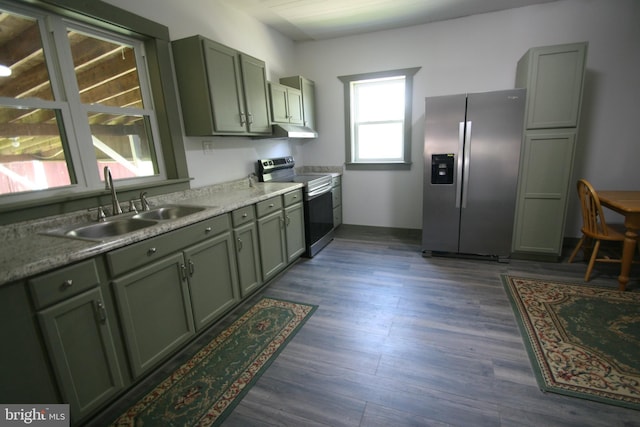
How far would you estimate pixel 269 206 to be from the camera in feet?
9.27

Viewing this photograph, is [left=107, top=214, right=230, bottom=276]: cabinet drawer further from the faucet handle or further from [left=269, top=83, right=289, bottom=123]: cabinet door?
[left=269, top=83, right=289, bottom=123]: cabinet door

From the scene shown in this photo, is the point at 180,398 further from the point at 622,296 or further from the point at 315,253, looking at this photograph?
the point at 622,296

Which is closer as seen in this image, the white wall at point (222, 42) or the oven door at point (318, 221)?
the white wall at point (222, 42)

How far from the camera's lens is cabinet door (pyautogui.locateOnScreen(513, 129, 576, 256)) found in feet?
10.0

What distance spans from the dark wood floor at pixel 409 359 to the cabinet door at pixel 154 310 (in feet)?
0.59

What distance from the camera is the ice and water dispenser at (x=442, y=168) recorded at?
3.24 meters

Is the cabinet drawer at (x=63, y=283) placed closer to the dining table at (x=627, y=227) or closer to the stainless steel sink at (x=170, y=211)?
the stainless steel sink at (x=170, y=211)

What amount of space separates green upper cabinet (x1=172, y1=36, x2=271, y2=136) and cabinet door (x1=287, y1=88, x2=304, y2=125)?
2.72ft

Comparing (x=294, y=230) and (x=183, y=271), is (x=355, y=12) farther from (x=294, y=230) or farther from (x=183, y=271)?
(x=183, y=271)

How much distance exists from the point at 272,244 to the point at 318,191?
1.06 meters

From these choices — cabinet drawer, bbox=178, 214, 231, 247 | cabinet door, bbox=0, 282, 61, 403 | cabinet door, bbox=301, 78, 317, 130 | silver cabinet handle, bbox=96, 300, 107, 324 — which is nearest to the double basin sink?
cabinet drawer, bbox=178, 214, 231, 247

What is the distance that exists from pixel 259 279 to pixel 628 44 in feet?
14.8

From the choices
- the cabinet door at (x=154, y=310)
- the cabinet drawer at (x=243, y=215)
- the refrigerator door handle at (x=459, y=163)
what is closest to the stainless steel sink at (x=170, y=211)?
the cabinet drawer at (x=243, y=215)

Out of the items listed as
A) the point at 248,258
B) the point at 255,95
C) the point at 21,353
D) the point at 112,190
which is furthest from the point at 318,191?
the point at 21,353
